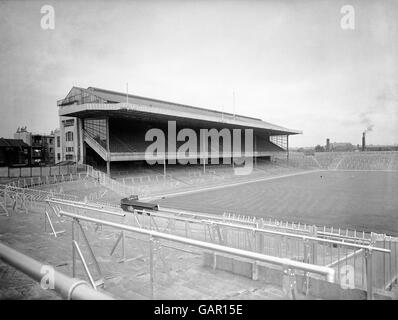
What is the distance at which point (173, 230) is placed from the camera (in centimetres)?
982

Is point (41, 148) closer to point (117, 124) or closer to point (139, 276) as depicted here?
point (117, 124)

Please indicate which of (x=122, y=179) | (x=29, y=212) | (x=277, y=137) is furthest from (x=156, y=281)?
(x=277, y=137)

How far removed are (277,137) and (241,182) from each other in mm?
41820

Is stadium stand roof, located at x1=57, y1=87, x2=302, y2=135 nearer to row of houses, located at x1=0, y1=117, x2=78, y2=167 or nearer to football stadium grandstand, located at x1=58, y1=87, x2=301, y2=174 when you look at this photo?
football stadium grandstand, located at x1=58, y1=87, x2=301, y2=174

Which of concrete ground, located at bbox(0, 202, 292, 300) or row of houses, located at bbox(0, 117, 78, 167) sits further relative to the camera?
row of houses, located at bbox(0, 117, 78, 167)

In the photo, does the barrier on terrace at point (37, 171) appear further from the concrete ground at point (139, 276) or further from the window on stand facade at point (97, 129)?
the concrete ground at point (139, 276)

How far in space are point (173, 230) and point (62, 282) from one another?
25.9 feet

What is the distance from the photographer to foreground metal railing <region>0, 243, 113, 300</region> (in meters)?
1.92

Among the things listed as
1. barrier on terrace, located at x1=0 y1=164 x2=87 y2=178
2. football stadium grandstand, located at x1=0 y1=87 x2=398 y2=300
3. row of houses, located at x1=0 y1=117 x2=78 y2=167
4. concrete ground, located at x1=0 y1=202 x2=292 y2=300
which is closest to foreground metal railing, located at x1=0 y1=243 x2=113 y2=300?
football stadium grandstand, located at x1=0 y1=87 x2=398 y2=300

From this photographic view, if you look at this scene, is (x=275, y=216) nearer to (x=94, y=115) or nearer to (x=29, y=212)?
(x=29, y=212)

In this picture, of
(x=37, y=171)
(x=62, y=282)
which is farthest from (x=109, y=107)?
(x=62, y=282)

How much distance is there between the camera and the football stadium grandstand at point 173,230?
4445 millimetres

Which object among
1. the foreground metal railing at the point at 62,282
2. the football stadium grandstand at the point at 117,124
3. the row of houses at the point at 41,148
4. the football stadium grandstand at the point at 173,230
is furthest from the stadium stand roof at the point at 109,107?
the foreground metal railing at the point at 62,282
